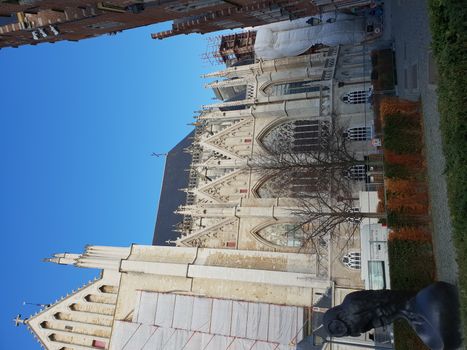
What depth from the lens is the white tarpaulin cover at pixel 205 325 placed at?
25875mm

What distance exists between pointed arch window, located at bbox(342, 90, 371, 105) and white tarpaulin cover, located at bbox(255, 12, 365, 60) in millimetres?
6738

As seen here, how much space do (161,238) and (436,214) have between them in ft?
82.8

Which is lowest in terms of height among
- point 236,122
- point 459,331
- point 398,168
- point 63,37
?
point 459,331

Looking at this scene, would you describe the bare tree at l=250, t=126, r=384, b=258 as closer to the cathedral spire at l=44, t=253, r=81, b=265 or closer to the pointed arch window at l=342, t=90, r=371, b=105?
the pointed arch window at l=342, t=90, r=371, b=105

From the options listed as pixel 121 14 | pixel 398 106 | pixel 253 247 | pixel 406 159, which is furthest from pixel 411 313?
pixel 121 14

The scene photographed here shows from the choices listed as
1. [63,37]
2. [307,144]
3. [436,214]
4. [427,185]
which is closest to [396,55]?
[307,144]

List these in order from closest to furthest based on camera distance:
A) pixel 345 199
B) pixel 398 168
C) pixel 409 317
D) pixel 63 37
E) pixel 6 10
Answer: pixel 409 317
pixel 398 168
pixel 6 10
pixel 345 199
pixel 63 37

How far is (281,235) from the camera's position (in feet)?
96.9

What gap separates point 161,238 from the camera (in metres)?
35.9

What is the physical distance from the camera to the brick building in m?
21.9

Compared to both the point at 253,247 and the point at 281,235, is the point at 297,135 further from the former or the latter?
the point at 253,247

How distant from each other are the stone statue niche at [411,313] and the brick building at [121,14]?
56.0 ft

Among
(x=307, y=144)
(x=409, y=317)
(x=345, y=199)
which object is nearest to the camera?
(x=409, y=317)

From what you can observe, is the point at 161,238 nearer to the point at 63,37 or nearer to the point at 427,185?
the point at 63,37
